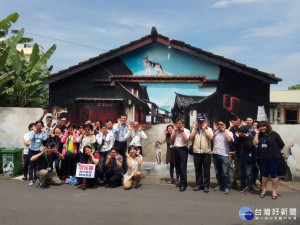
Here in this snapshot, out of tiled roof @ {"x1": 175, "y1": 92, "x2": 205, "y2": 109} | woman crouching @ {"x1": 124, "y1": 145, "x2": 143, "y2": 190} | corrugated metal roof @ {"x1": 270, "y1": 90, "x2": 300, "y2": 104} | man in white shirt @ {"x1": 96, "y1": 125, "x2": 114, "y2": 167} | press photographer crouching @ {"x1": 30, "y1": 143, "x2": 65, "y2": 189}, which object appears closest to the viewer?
woman crouching @ {"x1": 124, "y1": 145, "x2": 143, "y2": 190}

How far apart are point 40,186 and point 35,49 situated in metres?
7.47

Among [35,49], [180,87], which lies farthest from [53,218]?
[35,49]

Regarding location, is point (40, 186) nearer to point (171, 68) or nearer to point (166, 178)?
point (166, 178)

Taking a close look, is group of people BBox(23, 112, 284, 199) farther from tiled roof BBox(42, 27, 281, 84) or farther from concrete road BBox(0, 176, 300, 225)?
tiled roof BBox(42, 27, 281, 84)

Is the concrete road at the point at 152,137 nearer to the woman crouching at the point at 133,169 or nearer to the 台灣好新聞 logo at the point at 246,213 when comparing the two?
the woman crouching at the point at 133,169

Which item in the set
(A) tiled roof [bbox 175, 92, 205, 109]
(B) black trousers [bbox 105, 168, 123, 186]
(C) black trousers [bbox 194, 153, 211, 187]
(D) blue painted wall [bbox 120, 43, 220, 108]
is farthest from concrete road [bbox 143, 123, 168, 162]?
(C) black trousers [bbox 194, 153, 211, 187]

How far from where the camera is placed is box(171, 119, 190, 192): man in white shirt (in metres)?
6.49

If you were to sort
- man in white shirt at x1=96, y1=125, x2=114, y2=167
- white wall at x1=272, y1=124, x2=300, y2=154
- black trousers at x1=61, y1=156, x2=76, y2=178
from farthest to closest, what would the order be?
white wall at x1=272, y1=124, x2=300, y2=154 → black trousers at x1=61, y1=156, x2=76, y2=178 → man in white shirt at x1=96, y1=125, x2=114, y2=167

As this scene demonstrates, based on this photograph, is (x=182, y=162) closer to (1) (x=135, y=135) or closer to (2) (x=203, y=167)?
(2) (x=203, y=167)

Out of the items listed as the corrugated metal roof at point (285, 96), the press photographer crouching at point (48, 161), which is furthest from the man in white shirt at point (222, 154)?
the corrugated metal roof at point (285, 96)

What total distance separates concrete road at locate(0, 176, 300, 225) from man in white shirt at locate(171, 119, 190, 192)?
33 centimetres

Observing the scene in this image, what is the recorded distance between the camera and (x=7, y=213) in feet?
15.9

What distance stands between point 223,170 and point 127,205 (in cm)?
253

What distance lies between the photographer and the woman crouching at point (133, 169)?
656cm
